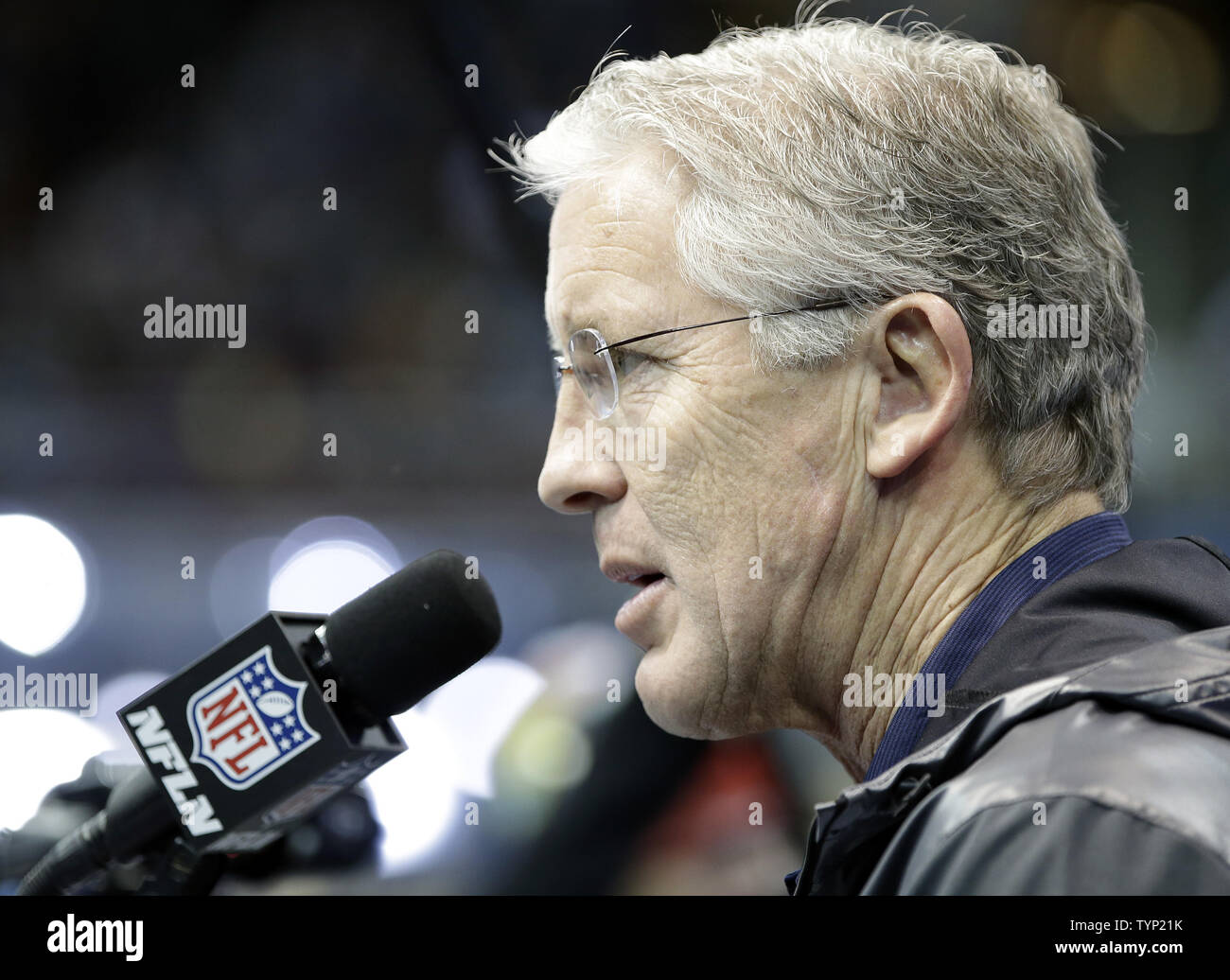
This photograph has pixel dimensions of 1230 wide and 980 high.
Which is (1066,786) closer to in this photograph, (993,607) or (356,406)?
(993,607)

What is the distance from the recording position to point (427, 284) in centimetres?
264

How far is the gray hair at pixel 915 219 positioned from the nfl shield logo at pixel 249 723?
62 cm

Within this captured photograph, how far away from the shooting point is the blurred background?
2.28 m

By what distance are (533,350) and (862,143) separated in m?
1.65

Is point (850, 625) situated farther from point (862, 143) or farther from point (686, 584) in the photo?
point (862, 143)

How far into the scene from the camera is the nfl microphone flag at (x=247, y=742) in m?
0.80

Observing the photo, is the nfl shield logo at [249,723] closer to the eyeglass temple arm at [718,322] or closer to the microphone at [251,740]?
the microphone at [251,740]

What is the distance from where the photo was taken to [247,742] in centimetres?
82

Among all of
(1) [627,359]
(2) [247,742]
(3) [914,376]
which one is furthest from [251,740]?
(3) [914,376]

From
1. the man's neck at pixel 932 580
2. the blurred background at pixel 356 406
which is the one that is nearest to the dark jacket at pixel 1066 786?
the man's neck at pixel 932 580

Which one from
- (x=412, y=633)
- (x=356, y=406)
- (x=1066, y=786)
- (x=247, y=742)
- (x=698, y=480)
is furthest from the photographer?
(x=356, y=406)

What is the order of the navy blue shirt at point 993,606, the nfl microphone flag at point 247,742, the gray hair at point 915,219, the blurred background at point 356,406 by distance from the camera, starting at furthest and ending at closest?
the blurred background at point 356,406, the gray hair at point 915,219, the navy blue shirt at point 993,606, the nfl microphone flag at point 247,742

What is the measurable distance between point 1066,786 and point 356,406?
2.26m

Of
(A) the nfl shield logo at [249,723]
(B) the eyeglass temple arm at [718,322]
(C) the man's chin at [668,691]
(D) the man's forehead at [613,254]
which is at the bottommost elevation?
(C) the man's chin at [668,691]
